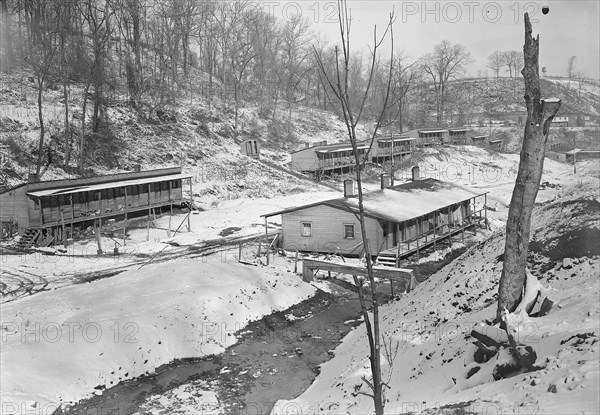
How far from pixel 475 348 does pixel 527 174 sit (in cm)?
361

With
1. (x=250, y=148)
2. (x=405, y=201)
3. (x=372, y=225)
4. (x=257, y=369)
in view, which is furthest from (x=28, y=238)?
(x=250, y=148)

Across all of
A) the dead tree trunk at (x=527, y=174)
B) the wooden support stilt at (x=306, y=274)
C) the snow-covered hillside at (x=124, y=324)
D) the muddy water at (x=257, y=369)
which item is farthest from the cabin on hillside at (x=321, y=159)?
the dead tree trunk at (x=527, y=174)

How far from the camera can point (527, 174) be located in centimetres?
1002

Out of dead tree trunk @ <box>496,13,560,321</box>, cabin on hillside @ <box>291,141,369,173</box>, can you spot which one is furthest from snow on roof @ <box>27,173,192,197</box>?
dead tree trunk @ <box>496,13,560,321</box>

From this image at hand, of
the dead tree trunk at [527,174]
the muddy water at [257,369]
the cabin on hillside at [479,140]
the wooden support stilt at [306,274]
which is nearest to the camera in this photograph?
the dead tree trunk at [527,174]

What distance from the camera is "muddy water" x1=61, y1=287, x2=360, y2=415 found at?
13984 mm

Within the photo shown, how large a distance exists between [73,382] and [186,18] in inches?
2602

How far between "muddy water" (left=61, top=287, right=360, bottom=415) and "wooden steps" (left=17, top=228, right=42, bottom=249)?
1895 centimetres

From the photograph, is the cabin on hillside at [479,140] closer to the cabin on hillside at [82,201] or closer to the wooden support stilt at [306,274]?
the cabin on hillside at [82,201]

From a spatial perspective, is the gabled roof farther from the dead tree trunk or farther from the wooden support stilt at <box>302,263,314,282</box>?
the dead tree trunk

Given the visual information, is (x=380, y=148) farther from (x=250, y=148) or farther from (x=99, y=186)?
(x=99, y=186)

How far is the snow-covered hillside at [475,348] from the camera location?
760cm

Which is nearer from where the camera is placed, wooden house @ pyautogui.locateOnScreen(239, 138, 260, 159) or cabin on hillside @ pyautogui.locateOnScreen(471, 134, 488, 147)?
wooden house @ pyautogui.locateOnScreen(239, 138, 260, 159)

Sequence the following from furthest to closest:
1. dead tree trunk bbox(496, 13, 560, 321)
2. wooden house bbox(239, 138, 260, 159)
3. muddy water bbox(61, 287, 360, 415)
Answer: wooden house bbox(239, 138, 260, 159) < muddy water bbox(61, 287, 360, 415) < dead tree trunk bbox(496, 13, 560, 321)
